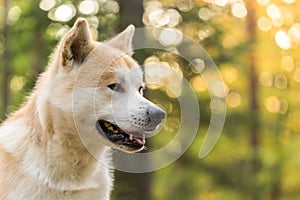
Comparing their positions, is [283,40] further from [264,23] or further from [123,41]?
[123,41]

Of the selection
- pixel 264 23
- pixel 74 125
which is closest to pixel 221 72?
pixel 264 23

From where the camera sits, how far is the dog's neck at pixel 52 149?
4.61 m

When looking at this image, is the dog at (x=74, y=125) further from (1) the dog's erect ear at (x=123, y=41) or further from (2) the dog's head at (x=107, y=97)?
(1) the dog's erect ear at (x=123, y=41)

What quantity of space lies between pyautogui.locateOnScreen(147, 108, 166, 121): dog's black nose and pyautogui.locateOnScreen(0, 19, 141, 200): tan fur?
349mm

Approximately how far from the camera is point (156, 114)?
4.63 meters

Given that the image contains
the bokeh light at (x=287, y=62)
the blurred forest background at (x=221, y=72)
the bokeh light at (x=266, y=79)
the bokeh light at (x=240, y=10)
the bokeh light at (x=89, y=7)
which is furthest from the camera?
the bokeh light at (x=266, y=79)

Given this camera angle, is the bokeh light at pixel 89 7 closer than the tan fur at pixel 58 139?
No

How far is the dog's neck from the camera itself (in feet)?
15.1

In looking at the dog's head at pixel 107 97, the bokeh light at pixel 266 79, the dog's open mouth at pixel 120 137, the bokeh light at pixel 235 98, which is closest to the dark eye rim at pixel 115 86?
the dog's head at pixel 107 97

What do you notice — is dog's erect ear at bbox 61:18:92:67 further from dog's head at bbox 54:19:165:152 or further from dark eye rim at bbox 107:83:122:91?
dark eye rim at bbox 107:83:122:91

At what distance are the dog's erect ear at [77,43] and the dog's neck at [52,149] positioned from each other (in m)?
0.33

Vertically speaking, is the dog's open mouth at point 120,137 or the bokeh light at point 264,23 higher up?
the dog's open mouth at point 120,137

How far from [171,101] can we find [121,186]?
87.3 inches

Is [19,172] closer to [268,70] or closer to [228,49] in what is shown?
[228,49]
